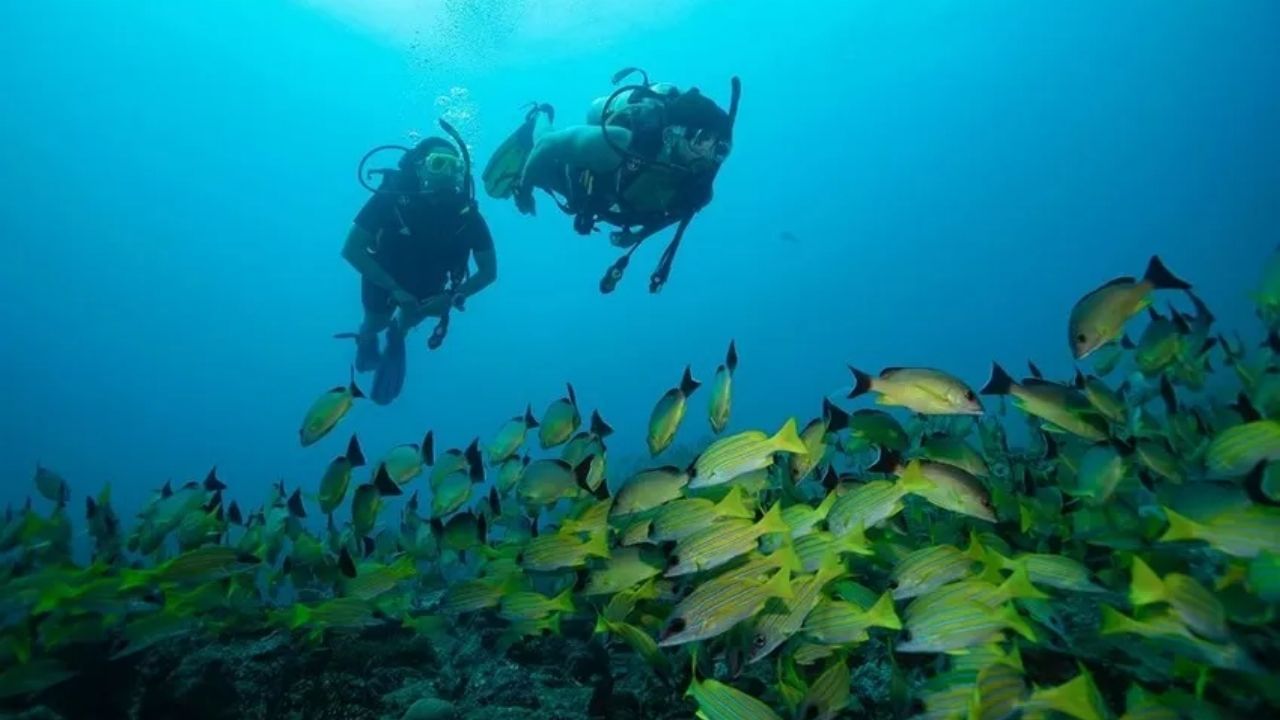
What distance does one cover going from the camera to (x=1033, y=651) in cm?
335

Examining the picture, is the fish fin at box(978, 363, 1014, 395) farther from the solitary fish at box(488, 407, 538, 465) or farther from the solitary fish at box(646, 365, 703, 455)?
the solitary fish at box(488, 407, 538, 465)

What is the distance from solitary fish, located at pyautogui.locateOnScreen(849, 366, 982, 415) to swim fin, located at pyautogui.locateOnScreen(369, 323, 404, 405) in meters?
9.80

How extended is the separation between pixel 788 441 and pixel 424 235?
28.0ft

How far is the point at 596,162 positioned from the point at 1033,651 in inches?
279

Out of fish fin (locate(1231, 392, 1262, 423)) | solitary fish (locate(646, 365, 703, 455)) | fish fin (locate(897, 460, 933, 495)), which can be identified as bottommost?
fish fin (locate(1231, 392, 1262, 423))

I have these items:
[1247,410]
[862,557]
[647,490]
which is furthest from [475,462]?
[1247,410]

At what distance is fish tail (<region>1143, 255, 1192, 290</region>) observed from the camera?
3.65 meters

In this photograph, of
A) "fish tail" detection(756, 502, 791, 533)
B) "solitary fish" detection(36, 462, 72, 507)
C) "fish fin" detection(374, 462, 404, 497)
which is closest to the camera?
"fish tail" detection(756, 502, 791, 533)

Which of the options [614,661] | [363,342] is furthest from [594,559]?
[363,342]

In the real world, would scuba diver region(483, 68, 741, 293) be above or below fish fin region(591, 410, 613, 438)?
above

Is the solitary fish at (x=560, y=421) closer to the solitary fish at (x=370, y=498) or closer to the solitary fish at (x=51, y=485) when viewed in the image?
the solitary fish at (x=370, y=498)

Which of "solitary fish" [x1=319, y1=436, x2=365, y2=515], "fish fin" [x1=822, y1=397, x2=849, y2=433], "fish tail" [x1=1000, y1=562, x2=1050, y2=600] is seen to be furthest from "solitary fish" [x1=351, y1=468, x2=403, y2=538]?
"fish tail" [x1=1000, y1=562, x2=1050, y2=600]

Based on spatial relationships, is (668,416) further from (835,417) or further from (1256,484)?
(1256,484)

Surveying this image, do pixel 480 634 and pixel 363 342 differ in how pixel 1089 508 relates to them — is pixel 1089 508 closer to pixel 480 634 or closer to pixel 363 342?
pixel 480 634
